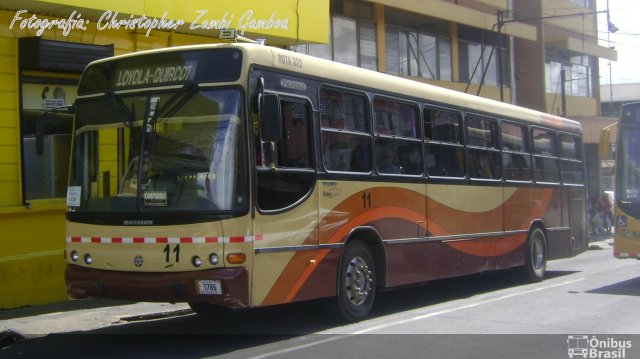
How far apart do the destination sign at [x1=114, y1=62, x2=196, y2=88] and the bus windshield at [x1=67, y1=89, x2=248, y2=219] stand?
142mm

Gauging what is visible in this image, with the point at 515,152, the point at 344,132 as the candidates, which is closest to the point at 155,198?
the point at 344,132

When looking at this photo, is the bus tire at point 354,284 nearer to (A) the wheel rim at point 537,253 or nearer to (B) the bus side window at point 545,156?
(A) the wheel rim at point 537,253

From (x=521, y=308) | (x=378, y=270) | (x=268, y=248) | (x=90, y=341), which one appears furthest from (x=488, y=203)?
(x=90, y=341)

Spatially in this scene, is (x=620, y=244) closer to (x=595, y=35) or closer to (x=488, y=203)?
(x=488, y=203)

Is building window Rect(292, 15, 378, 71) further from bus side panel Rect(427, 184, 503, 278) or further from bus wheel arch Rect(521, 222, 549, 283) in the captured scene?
bus side panel Rect(427, 184, 503, 278)

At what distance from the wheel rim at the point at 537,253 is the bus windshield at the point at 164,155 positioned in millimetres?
8447

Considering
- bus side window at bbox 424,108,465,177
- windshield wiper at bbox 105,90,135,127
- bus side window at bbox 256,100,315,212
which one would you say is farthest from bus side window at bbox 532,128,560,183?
windshield wiper at bbox 105,90,135,127

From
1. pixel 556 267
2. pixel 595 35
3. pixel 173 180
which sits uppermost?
pixel 595 35

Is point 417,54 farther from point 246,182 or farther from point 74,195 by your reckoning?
point 246,182

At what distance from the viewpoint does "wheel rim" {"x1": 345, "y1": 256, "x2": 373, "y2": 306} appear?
944 centimetres

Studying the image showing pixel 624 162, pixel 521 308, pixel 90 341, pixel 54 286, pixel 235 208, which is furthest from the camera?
pixel 624 162

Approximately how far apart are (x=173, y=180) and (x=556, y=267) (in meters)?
12.5

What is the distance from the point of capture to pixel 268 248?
315 inches

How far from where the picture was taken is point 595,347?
8.02 metres
